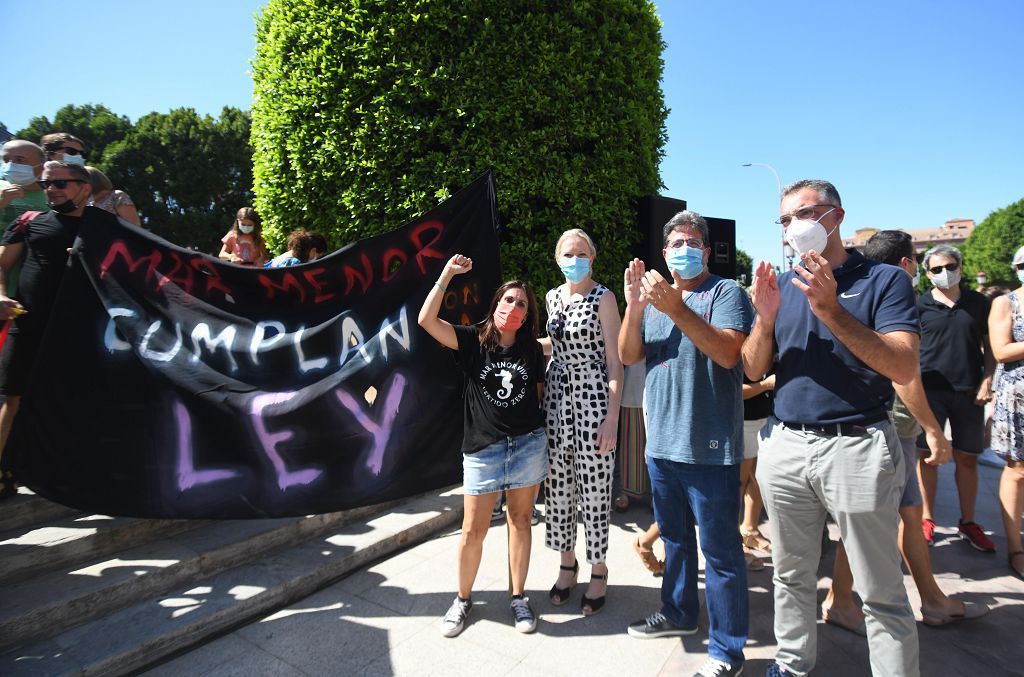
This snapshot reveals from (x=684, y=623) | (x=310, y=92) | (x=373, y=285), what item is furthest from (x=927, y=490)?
(x=310, y=92)

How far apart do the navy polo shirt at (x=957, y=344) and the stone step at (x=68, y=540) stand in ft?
18.2

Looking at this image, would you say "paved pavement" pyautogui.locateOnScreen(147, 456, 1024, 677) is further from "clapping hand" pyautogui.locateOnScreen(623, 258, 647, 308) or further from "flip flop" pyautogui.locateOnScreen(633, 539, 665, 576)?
"clapping hand" pyautogui.locateOnScreen(623, 258, 647, 308)

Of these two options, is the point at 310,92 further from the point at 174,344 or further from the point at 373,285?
the point at 174,344

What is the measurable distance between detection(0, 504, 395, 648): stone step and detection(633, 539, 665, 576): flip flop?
7.27 ft

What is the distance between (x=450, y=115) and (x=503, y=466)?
113 inches

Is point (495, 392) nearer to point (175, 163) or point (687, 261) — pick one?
point (687, 261)

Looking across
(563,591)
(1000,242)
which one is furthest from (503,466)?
(1000,242)

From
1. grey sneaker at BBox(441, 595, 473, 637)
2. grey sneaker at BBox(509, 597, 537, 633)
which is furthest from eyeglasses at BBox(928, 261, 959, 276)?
grey sneaker at BBox(441, 595, 473, 637)

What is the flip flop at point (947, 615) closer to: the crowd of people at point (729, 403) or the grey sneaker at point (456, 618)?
the crowd of people at point (729, 403)

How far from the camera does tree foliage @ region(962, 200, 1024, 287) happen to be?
46719 millimetres

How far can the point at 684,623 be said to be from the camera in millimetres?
2785

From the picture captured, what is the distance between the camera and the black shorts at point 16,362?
3.10 metres

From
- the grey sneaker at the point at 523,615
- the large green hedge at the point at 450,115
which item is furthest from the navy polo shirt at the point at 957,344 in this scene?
the grey sneaker at the point at 523,615

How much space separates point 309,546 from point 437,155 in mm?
3083
